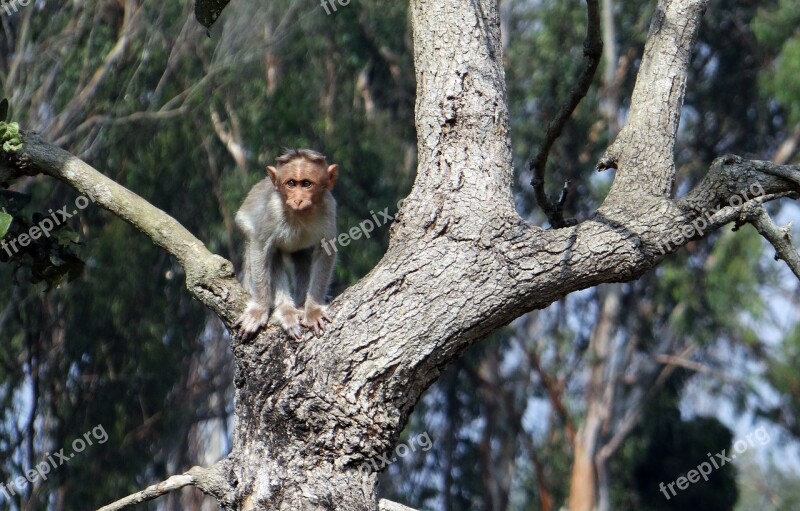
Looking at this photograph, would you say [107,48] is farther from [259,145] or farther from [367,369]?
[367,369]

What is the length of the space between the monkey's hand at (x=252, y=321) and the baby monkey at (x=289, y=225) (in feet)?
5.43

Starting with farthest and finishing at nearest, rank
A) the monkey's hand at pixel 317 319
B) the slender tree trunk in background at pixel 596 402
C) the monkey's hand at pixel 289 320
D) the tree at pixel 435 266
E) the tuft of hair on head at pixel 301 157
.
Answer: the slender tree trunk in background at pixel 596 402 < the tuft of hair on head at pixel 301 157 < the monkey's hand at pixel 289 320 < the monkey's hand at pixel 317 319 < the tree at pixel 435 266

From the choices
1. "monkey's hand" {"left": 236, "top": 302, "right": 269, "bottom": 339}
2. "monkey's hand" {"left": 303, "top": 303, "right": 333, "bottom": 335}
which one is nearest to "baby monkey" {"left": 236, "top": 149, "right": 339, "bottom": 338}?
"monkey's hand" {"left": 303, "top": 303, "right": 333, "bottom": 335}

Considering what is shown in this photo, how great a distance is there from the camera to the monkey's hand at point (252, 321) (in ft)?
17.7

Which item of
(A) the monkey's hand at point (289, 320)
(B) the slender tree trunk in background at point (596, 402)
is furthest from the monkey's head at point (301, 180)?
(B) the slender tree trunk in background at point (596, 402)

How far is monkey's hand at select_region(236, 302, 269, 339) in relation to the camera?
5.39m

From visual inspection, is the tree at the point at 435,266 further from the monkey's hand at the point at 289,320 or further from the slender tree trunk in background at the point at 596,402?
the slender tree trunk in background at the point at 596,402

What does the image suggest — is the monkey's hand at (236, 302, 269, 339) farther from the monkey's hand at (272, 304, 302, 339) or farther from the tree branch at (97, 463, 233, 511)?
the tree branch at (97, 463, 233, 511)

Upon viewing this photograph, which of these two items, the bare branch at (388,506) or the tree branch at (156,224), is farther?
the tree branch at (156,224)

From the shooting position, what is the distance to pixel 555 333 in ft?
82.3

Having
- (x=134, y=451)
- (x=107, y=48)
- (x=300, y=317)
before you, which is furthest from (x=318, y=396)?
(x=134, y=451)

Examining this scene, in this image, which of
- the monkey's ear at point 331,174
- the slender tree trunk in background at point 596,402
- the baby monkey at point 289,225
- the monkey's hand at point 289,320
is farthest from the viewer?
the slender tree trunk in background at point 596,402

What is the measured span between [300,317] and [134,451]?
15720 mm

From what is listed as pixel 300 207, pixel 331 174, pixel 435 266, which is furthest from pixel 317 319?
pixel 331 174
